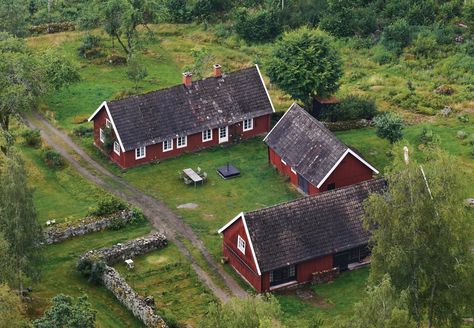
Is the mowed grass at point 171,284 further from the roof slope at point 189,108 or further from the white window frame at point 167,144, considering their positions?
the roof slope at point 189,108

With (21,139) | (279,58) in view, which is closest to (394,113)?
(279,58)

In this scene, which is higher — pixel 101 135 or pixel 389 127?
pixel 389 127

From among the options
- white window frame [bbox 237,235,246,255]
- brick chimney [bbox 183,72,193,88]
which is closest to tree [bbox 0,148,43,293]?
white window frame [bbox 237,235,246,255]

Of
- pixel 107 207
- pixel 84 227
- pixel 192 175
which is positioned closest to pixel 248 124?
pixel 192 175

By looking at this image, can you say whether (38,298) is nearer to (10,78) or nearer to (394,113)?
(10,78)

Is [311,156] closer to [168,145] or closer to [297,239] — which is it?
[297,239]

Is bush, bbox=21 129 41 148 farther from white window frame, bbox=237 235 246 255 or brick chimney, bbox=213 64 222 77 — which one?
white window frame, bbox=237 235 246 255
